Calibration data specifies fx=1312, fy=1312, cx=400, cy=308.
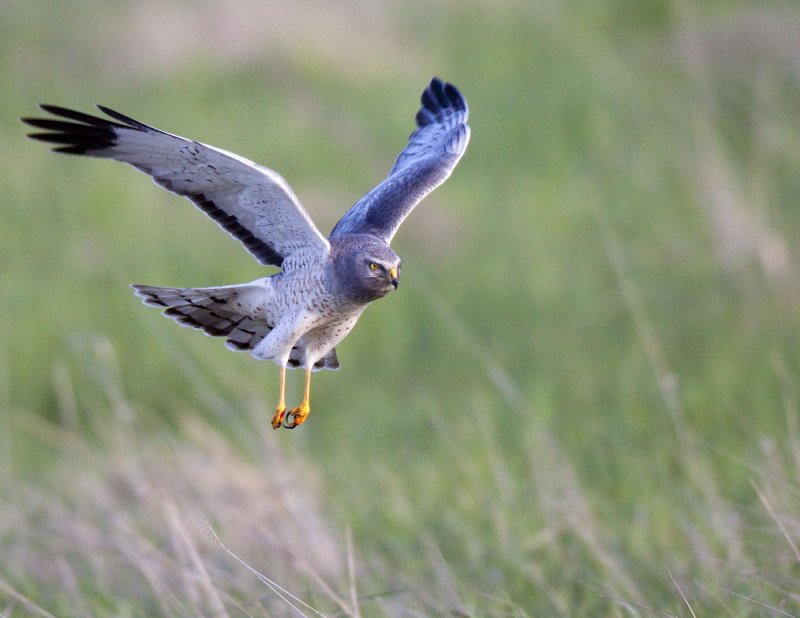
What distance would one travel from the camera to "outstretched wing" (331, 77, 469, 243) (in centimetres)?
436

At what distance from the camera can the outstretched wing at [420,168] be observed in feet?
14.3

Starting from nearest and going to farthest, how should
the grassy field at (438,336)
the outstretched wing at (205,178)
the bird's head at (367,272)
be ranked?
the bird's head at (367,272), the outstretched wing at (205,178), the grassy field at (438,336)

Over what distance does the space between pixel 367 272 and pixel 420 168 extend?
1.26 metres

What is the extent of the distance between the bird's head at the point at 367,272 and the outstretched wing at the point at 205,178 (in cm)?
19

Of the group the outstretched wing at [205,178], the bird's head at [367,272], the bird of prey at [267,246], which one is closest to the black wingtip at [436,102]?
the bird of prey at [267,246]

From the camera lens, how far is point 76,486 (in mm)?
7328

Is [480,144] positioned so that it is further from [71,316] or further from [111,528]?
[111,528]

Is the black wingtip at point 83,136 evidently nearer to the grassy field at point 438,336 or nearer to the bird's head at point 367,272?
the bird's head at point 367,272

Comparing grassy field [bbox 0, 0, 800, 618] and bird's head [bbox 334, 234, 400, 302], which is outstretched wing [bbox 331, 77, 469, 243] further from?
grassy field [bbox 0, 0, 800, 618]

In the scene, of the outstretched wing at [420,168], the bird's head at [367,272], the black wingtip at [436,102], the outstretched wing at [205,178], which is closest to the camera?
the bird's head at [367,272]

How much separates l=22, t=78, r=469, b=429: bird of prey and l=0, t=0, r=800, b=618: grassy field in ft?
2.14

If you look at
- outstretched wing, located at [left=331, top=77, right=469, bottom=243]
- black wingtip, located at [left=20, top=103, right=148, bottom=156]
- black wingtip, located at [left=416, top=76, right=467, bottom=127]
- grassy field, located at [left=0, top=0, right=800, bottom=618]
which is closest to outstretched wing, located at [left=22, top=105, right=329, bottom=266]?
black wingtip, located at [left=20, top=103, right=148, bottom=156]

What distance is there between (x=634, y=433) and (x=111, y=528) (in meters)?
3.88

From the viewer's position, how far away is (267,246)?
4.18 m
